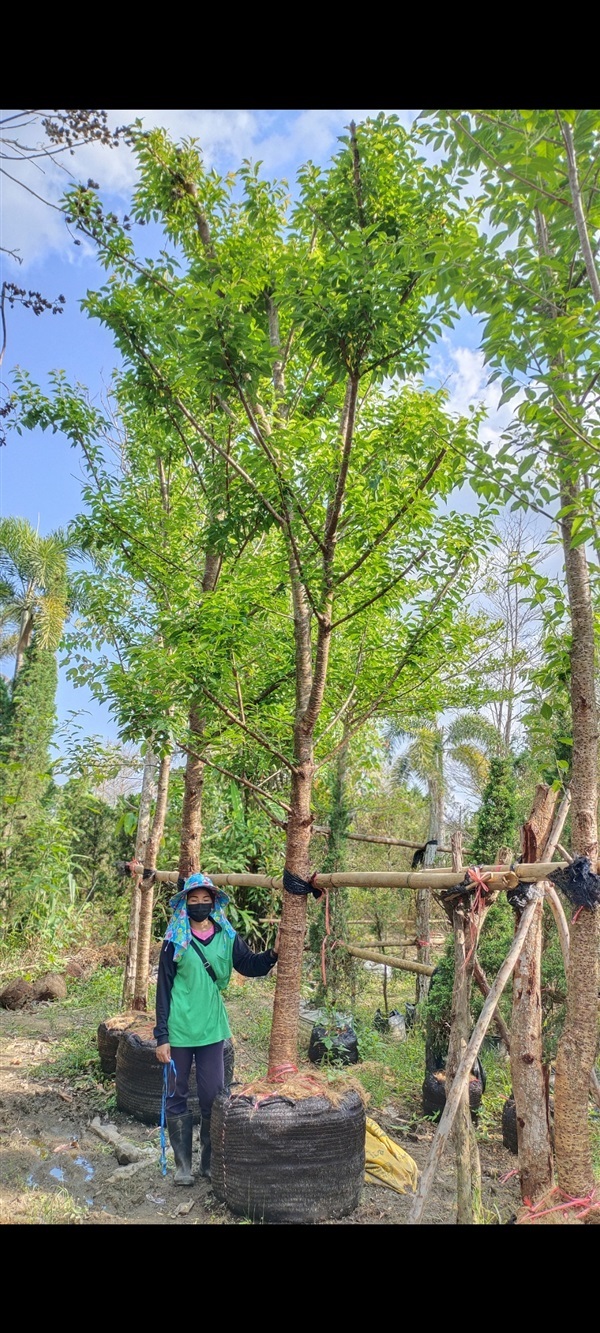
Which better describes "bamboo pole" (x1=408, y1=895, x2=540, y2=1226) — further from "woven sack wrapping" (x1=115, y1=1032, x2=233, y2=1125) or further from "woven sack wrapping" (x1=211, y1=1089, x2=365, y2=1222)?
"woven sack wrapping" (x1=115, y1=1032, x2=233, y2=1125)

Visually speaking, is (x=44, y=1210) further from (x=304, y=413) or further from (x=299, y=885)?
(x=304, y=413)

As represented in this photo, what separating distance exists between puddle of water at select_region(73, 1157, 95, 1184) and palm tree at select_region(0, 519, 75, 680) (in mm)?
14319

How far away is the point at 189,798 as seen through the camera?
20.1ft

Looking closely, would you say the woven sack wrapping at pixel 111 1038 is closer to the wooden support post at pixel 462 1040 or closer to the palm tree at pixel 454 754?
the wooden support post at pixel 462 1040

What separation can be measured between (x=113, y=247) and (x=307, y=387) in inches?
60.1

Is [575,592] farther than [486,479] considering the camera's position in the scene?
Yes

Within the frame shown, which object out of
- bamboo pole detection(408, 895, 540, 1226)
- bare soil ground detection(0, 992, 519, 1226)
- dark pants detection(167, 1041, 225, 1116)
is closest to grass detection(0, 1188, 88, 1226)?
bare soil ground detection(0, 992, 519, 1226)

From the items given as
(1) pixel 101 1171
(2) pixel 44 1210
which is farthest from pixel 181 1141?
(2) pixel 44 1210

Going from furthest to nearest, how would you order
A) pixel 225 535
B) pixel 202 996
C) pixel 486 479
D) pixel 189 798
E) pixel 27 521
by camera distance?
pixel 27 521 → pixel 189 798 → pixel 225 535 → pixel 202 996 → pixel 486 479

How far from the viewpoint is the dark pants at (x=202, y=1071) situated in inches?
173

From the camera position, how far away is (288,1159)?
3703mm

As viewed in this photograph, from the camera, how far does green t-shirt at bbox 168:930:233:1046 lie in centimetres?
439

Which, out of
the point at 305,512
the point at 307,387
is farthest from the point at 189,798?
the point at 307,387

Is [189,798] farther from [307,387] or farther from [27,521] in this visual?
[27,521]
